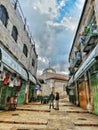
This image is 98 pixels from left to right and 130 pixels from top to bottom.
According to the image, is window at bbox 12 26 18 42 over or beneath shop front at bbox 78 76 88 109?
over

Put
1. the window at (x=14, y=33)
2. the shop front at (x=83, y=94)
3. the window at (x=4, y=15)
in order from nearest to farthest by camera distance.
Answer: the window at (x=4, y=15) → the window at (x=14, y=33) → the shop front at (x=83, y=94)

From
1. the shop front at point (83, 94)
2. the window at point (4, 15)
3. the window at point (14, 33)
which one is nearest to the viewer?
the window at point (4, 15)

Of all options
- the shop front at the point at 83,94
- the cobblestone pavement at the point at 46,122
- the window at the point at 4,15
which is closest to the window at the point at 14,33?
the window at the point at 4,15

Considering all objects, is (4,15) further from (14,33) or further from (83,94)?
(83,94)

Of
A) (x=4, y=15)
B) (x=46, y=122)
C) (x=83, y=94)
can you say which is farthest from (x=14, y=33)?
(x=83, y=94)

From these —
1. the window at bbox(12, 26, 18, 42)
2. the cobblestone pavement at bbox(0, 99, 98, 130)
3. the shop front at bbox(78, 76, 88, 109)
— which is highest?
the window at bbox(12, 26, 18, 42)

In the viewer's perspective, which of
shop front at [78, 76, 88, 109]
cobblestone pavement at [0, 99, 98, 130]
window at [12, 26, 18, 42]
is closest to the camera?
cobblestone pavement at [0, 99, 98, 130]

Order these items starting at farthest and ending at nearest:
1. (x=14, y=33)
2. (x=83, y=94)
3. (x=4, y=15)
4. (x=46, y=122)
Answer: (x=83, y=94)
(x=14, y=33)
(x=4, y=15)
(x=46, y=122)

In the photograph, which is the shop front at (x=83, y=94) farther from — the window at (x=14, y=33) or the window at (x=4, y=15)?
the window at (x=4, y=15)

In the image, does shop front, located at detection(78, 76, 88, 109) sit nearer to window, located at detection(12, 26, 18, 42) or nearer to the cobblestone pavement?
the cobblestone pavement

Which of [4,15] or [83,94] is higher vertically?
[4,15]

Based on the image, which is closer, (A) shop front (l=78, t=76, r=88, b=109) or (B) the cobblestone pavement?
(B) the cobblestone pavement

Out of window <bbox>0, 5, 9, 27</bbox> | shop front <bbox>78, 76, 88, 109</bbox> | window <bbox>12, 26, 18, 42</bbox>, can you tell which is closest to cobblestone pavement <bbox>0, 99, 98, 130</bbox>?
shop front <bbox>78, 76, 88, 109</bbox>

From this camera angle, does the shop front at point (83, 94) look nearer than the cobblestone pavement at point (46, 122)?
No
